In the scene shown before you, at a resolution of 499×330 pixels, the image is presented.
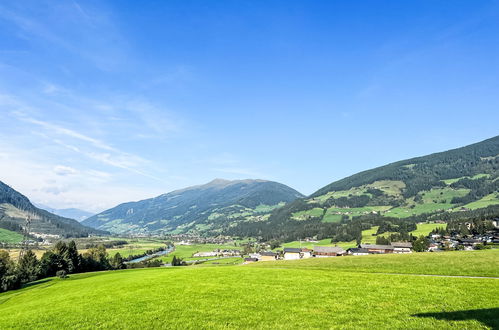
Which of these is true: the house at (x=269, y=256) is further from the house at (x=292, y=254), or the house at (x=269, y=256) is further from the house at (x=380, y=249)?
the house at (x=380, y=249)

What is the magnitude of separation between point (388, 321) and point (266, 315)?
7738mm

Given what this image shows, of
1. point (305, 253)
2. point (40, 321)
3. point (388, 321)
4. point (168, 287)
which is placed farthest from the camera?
point (305, 253)

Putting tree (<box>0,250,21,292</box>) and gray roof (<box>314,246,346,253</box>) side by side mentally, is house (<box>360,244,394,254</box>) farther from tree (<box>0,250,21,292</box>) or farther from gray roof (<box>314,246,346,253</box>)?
tree (<box>0,250,21,292</box>)

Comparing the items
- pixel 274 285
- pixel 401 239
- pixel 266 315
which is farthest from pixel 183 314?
pixel 401 239

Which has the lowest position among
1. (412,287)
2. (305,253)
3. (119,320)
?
(305,253)

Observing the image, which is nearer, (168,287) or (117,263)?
(168,287)

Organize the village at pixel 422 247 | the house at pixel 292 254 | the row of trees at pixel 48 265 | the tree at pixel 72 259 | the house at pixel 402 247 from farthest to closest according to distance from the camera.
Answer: the house at pixel 292 254
the house at pixel 402 247
the tree at pixel 72 259
the village at pixel 422 247
the row of trees at pixel 48 265

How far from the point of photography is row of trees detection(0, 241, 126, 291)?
8362 cm

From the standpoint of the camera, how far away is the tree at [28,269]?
93.5 metres

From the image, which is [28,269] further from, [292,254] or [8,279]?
[292,254]

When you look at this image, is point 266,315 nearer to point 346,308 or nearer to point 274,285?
point 346,308

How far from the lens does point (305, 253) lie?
161750 millimetres

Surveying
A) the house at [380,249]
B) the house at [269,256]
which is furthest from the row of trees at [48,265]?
the house at [380,249]

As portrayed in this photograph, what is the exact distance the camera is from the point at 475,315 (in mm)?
15891
